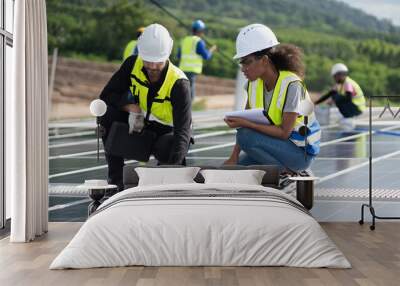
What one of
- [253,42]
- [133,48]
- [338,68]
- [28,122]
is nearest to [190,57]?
[133,48]

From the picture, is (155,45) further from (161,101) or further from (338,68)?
(338,68)

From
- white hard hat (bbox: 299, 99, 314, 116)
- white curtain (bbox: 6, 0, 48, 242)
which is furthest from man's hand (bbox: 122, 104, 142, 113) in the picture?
white hard hat (bbox: 299, 99, 314, 116)

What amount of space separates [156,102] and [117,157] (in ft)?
1.84

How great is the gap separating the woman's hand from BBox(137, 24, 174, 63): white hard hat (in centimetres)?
73

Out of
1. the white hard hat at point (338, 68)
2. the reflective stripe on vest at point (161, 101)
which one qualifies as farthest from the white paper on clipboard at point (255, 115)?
the white hard hat at point (338, 68)

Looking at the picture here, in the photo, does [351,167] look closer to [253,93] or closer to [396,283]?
[253,93]

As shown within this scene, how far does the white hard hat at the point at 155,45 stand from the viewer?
20.3ft

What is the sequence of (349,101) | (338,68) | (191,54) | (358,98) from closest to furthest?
(191,54) → (358,98) → (349,101) → (338,68)

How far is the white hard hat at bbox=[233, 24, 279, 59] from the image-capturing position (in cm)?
616

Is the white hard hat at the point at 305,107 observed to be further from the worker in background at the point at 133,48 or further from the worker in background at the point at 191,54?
the worker in background at the point at 191,54

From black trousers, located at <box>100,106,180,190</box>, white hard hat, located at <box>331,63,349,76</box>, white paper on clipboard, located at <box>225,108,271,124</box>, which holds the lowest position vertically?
black trousers, located at <box>100,106,180,190</box>

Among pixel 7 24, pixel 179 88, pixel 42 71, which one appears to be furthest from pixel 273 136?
pixel 7 24

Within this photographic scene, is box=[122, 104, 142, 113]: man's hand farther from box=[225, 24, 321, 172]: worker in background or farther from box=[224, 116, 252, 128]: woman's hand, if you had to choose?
box=[225, 24, 321, 172]: worker in background

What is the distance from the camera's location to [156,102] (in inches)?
243
